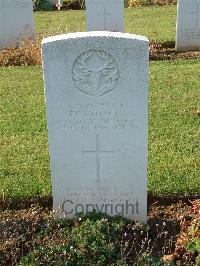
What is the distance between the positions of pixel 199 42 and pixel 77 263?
8816 millimetres

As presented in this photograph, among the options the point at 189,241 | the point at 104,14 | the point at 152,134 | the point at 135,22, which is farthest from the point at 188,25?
the point at 189,241

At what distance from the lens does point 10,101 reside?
7.80m

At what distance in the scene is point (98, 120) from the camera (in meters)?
4.13

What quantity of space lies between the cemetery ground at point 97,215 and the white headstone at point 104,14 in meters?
3.55

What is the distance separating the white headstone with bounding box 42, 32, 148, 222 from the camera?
12.9ft

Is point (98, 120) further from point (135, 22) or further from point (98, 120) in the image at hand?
point (135, 22)

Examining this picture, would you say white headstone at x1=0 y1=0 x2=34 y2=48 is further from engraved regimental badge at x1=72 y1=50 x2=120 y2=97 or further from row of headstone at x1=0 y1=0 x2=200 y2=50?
engraved regimental badge at x1=72 y1=50 x2=120 y2=97

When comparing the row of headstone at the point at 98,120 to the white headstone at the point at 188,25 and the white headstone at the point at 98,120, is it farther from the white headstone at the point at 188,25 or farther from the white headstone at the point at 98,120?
the white headstone at the point at 188,25

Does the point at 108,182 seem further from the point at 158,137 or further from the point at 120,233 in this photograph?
the point at 158,137

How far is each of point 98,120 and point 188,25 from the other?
7963 mm

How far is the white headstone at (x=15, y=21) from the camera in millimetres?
11317

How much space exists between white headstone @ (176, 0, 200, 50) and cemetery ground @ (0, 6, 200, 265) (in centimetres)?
317

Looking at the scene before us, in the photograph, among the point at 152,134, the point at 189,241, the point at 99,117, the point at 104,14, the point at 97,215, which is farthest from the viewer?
the point at 104,14

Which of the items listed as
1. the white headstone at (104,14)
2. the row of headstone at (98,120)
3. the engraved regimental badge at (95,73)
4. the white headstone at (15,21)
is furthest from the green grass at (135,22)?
the engraved regimental badge at (95,73)
